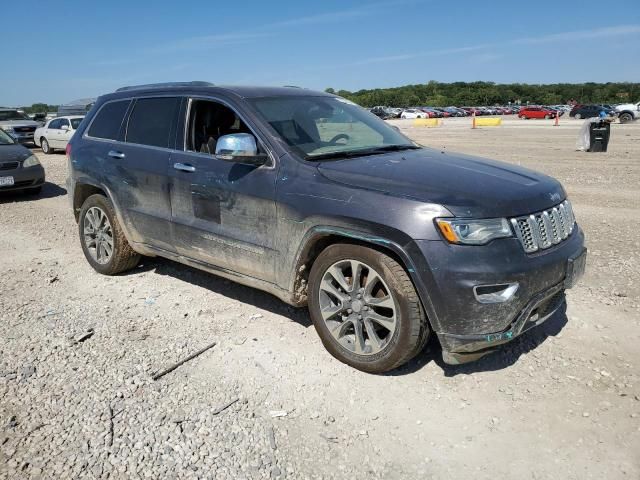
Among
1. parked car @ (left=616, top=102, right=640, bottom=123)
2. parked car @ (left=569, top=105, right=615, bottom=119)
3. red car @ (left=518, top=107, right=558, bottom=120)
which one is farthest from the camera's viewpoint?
red car @ (left=518, top=107, right=558, bottom=120)

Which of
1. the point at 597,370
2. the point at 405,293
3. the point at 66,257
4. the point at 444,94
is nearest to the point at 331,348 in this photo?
the point at 405,293

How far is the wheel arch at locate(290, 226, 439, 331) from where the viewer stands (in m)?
3.14

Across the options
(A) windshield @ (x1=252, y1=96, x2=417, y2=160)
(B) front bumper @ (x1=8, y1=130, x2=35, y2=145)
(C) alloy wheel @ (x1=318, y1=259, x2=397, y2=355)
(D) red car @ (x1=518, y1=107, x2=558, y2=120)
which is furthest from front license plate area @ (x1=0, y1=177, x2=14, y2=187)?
(D) red car @ (x1=518, y1=107, x2=558, y2=120)

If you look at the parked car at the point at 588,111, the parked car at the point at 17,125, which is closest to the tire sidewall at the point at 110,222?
the parked car at the point at 17,125

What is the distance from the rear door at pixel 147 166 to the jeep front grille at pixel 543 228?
9.53 ft

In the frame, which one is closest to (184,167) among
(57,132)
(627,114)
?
(57,132)

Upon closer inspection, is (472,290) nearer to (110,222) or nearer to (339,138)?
(339,138)

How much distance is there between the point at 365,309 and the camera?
347 cm

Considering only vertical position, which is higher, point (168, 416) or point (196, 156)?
point (196, 156)

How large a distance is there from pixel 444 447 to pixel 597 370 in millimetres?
1385

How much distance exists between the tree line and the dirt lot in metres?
103

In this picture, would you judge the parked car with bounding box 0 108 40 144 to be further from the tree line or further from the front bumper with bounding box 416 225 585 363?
the tree line

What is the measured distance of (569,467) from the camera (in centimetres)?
267

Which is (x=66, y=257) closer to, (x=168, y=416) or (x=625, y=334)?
(x=168, y=416)
